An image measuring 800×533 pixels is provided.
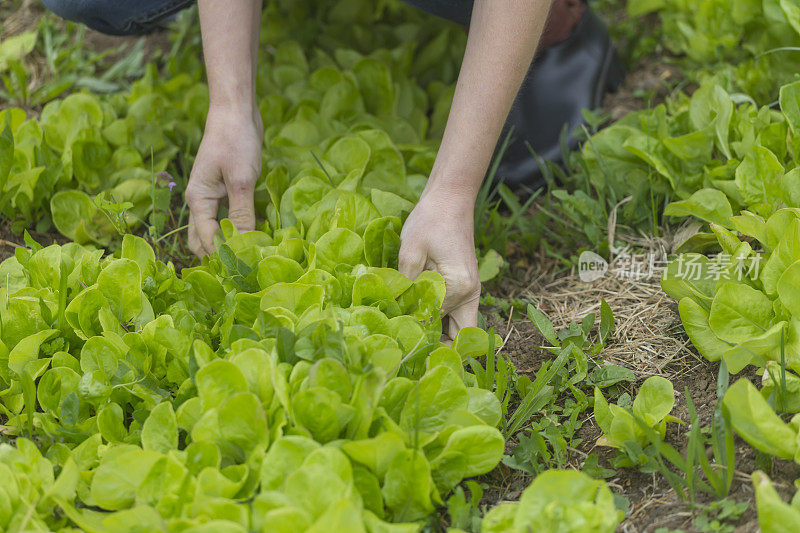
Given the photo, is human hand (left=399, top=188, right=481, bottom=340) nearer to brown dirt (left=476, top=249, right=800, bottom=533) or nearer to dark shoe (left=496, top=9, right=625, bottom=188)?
brown dirt (left=476, top=249, right=800, bottom=533)

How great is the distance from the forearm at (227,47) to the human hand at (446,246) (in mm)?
482

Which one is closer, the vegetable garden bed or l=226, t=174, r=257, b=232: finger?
the vegetable garden bed

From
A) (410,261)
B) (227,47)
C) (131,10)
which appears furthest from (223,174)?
(131,10)

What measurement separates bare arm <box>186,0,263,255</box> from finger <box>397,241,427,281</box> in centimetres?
35

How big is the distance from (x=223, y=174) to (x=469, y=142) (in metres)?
0.50

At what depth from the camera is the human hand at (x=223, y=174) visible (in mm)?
1461

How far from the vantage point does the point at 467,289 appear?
130 centimetres

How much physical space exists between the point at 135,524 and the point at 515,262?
1.09 meters

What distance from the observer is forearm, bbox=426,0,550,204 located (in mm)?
1271

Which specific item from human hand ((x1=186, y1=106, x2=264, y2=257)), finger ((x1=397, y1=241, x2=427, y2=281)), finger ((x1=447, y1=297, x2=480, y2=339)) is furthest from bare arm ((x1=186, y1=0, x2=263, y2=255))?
finger ((x1=447, y1=297, x2=480, y2=339))

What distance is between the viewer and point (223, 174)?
1470 mm

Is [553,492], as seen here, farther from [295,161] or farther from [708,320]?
[295,161]

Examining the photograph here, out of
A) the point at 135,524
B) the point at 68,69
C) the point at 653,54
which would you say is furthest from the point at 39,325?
the point at 653,54

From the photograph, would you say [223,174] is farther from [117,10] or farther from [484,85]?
[117,10]
